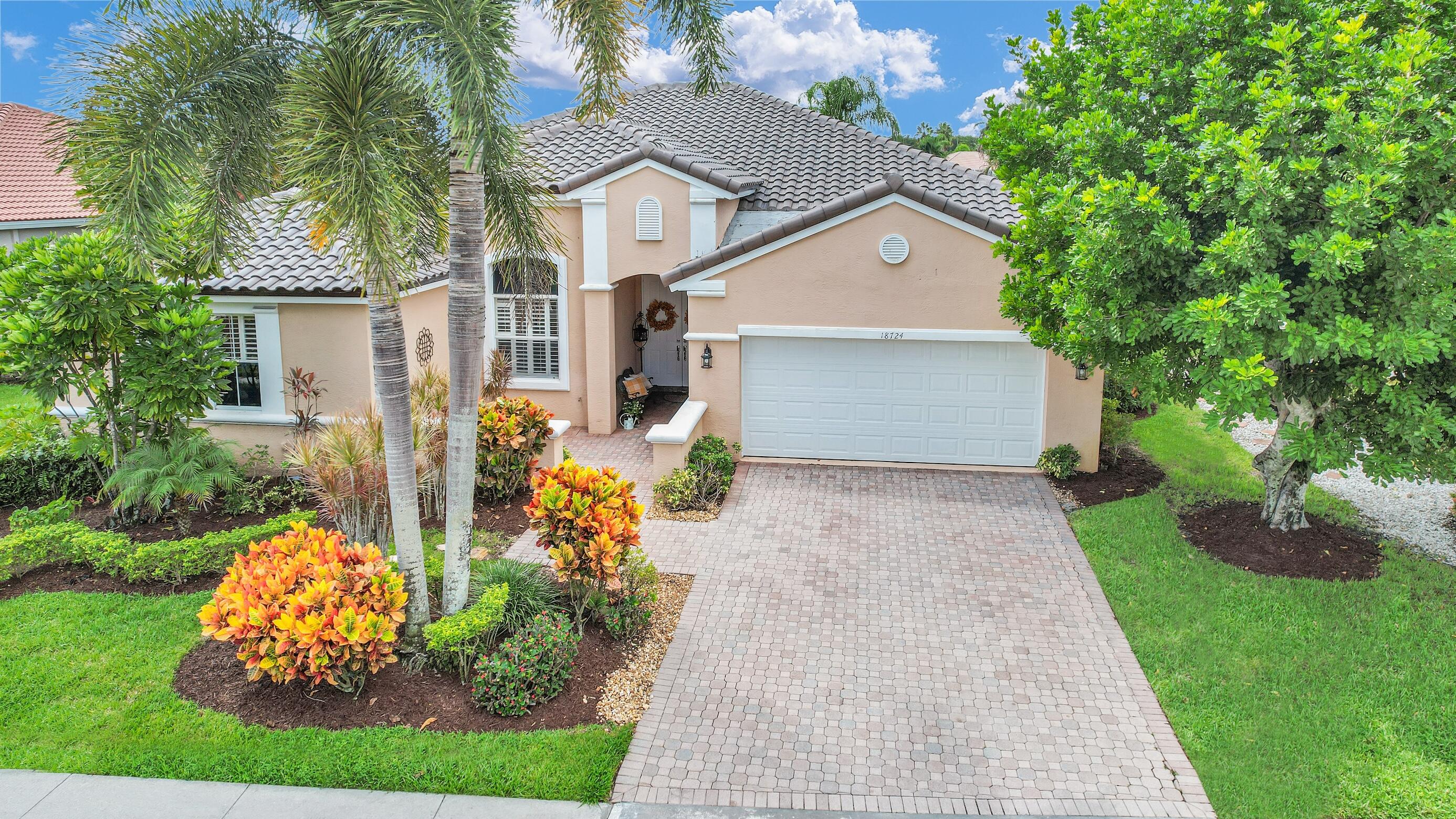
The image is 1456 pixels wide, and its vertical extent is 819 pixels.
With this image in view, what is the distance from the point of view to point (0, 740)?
7316 millimetres

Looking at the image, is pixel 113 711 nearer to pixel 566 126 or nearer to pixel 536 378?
pixel 536 378

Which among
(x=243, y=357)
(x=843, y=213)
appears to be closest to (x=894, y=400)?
(x=843, y=213)

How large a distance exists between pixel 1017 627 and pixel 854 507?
12.5 feet

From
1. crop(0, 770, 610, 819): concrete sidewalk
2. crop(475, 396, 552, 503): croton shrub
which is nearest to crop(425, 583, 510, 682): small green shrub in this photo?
crop(0, 770, 610, 819): concrete sidewalk

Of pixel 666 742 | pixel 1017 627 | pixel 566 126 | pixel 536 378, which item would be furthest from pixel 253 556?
pixel 566 126

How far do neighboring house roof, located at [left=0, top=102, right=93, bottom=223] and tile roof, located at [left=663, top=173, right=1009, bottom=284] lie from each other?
17.5 meters

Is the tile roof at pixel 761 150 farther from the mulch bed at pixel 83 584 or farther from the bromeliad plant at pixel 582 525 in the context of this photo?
the mulch bed at pixel 83 584

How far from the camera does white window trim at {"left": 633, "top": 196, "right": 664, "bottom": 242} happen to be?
15.8 meters

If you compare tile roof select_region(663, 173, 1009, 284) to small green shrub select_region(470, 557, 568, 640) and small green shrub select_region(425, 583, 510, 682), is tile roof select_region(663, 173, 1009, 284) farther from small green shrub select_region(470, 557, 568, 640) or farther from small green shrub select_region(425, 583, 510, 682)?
small green shrub select_region(425, 583, 510, 682)

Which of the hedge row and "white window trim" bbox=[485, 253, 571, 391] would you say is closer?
the hedge row

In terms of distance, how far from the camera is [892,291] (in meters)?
14.1

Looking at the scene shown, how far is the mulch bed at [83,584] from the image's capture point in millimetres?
10055

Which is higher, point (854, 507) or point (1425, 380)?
point (1425, 380)

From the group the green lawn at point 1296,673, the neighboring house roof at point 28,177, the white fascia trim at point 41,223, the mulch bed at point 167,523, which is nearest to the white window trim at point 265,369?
the mulch bed at point 167,523
